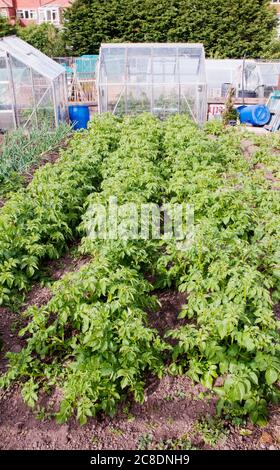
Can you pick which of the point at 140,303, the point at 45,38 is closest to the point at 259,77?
the point at 45,38

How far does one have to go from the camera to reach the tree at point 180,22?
2573cm

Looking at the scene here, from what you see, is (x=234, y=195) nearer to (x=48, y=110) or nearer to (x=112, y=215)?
(x=112, y=215)

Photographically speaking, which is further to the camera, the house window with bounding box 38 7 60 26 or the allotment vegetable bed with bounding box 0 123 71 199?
the house window with bounding box 38 7 60 26

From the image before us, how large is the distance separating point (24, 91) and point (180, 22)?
18267 mm

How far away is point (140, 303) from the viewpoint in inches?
146

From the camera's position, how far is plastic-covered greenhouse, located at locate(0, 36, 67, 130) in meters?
11.1

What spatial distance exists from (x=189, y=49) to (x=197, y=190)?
949 centimetres

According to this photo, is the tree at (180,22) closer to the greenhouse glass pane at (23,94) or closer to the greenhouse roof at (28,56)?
the greenhouse roof at (28,56)

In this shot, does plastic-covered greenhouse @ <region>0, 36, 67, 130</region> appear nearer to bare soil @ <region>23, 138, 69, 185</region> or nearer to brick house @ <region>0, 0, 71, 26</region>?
bare soil @ <region>23, 138, 69, 185</region>

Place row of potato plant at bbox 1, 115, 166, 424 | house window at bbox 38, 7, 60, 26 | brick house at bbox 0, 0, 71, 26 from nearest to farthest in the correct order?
row of potato plant at bbox 1, 115, 166, 424 → brick house at bbox 0, 0, 71, 26 → house window at bbox 38, 7, 60, 26

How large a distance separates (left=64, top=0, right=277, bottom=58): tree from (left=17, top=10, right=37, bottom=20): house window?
9268 millimetres

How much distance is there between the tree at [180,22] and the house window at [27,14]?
9.27 m

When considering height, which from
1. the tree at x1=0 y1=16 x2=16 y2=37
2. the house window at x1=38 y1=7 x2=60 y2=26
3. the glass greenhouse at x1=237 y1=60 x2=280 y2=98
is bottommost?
the glass greenhouse at x1=237 y1=60 x2=280 y2=98

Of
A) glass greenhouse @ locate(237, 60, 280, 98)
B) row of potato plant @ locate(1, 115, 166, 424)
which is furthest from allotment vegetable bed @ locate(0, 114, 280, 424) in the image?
glass greenhouse @ locate(237, 60, 280, 98)
